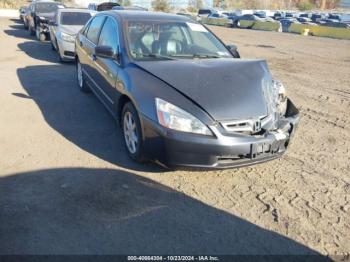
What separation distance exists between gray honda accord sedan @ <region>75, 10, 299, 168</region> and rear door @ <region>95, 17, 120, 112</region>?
0.01m

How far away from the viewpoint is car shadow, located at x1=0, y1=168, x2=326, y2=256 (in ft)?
9.34

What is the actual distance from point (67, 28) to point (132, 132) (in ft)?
23.9

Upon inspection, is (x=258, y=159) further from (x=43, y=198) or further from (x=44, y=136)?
(x=44, y=136)

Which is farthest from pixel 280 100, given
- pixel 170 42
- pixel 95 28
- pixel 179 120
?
pixel 95 28

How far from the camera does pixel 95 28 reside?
6.12 metres

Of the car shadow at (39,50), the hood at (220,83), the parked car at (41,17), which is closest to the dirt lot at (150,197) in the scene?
the hood at (220,83)

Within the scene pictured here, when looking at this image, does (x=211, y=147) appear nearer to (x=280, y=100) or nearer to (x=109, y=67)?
(x=280, y=100)

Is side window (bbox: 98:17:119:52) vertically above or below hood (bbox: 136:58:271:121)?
above

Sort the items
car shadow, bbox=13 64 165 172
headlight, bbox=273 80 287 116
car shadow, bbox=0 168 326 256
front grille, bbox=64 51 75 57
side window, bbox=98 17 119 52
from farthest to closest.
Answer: front grille, bbox=64 51 75 57 < side window, bbox=98 17 119 52 < car shadow, bbox=13 64 165 172 < headlight, bbox=273 80 287 116 < car shadow, bbox=0 168 326 256

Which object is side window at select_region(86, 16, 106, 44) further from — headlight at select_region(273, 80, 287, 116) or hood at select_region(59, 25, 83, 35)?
hood at select_region(59, 25, 83, 35)

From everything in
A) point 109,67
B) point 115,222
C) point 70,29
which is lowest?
point 115,222

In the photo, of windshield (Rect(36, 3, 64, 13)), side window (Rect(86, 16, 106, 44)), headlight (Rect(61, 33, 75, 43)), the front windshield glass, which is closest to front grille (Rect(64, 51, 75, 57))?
headlight (Rect(61, 33, 75, 43))

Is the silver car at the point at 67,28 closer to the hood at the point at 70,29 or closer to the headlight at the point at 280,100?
the hood at the point at 70,29

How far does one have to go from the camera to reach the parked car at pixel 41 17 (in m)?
14.8
